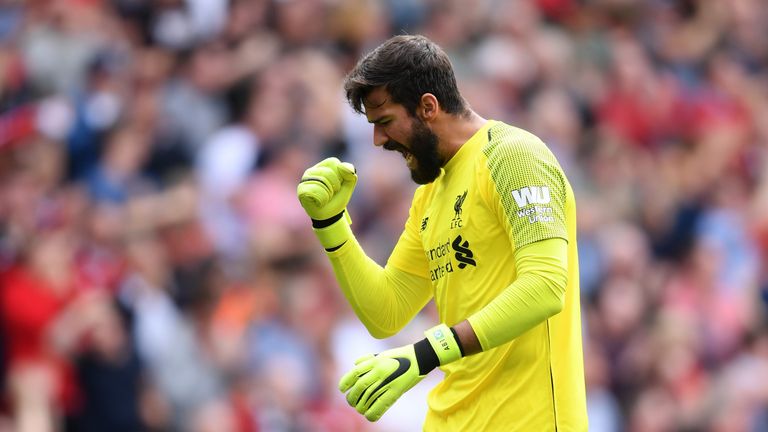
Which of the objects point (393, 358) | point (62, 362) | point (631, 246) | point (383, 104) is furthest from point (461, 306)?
point (631, 246)

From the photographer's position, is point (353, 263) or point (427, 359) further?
point (353, 263)

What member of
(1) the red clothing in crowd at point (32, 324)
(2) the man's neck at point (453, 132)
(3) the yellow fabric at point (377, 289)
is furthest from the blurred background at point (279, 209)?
(2) the man's neck at point (453, 132)

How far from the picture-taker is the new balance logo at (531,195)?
4059mm

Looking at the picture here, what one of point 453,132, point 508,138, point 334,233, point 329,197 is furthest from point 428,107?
point 334,233

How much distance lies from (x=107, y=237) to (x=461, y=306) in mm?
4078

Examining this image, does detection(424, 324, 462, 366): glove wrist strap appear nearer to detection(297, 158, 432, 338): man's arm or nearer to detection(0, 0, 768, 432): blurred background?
detection(297, 158, 432, 338): man's arm

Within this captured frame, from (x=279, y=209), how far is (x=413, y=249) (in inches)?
157

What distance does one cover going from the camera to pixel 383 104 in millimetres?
4422

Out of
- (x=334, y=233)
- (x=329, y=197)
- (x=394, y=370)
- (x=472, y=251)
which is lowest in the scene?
(x=394, y=370)

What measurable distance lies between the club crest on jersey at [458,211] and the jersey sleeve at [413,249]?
0.38 meters

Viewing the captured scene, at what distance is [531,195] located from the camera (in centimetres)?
406

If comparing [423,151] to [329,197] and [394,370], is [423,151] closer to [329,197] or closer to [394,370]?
[329,197]

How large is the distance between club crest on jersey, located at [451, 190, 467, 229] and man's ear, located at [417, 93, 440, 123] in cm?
31

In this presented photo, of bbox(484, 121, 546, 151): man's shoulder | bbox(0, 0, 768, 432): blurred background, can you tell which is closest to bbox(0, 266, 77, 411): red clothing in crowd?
bbox(0, 0, 768, 432): blurred background
